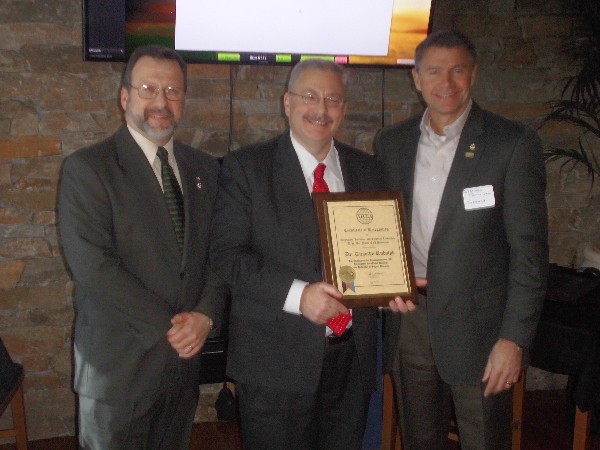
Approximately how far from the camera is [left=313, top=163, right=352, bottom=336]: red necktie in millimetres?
2203

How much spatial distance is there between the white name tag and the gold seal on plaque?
0.46 metres

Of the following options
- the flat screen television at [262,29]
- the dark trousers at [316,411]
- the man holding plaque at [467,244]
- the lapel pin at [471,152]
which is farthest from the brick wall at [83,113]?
the dark trousers at [316,411]

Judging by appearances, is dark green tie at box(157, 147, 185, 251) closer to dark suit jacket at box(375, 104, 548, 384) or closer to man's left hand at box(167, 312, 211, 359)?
man's left hand at box(167, 312, 211, 359)

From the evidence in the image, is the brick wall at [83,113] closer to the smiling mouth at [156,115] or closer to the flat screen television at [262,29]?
the flat screen television at [262,29]

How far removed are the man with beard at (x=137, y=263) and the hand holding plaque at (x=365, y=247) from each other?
1.47ft

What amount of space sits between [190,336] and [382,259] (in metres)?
0.68

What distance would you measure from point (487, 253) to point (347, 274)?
523mm

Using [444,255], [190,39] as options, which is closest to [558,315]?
[444,255]

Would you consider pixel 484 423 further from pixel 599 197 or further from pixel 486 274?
pixel 599 197

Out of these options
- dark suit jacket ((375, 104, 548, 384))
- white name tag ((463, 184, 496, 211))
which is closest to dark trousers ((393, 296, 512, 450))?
dark suit jacket ((375, 104, 548, 384))

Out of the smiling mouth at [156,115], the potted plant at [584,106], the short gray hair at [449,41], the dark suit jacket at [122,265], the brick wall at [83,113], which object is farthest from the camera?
the potted plant at [584,106]

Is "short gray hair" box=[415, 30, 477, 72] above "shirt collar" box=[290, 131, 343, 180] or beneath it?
above

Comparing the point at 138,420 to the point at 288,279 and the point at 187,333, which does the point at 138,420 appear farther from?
the point at 288,279

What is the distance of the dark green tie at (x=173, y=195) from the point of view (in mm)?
2197
